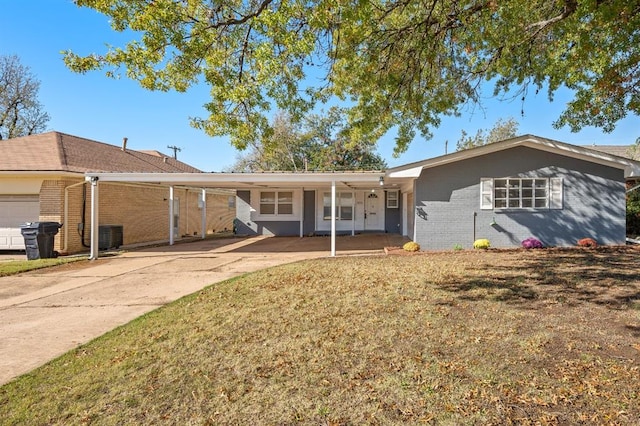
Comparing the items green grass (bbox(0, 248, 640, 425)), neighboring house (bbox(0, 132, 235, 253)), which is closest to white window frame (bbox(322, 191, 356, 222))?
neighboring house (bbox(0, 132, 235, 253))

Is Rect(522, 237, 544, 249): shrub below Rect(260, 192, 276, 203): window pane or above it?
below

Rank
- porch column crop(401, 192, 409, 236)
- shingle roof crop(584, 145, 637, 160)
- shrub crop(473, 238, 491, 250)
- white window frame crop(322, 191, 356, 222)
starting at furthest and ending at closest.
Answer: shingle roof crop(584, 145, 637, 160), white window frame crop(322, 191, 356, 222), porch column crop(401, 192, 409, 236), shrub crop(473, 238, 491, 250)

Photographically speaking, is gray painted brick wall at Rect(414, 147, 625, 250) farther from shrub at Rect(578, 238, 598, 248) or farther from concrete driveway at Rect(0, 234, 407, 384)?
concrete driveway at Rect(0, 234, 407, 384)

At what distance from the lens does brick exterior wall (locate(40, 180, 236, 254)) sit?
1323 centimetres

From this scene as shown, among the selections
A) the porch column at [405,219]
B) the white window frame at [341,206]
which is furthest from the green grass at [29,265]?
the porch column at [405,219]

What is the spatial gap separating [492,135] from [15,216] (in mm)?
39301

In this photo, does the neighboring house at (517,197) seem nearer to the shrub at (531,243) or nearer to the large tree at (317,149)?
the shrub at (531,243)

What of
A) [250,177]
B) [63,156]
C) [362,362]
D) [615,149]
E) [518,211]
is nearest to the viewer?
[362,362]

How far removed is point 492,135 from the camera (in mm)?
38344

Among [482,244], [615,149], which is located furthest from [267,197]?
[615,149]

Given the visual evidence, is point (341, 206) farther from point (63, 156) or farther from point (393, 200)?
point (63, 156)

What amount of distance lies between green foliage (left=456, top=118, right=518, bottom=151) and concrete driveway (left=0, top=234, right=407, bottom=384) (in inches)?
1131

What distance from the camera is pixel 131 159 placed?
19.8 meters

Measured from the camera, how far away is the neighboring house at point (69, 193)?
521 inches
